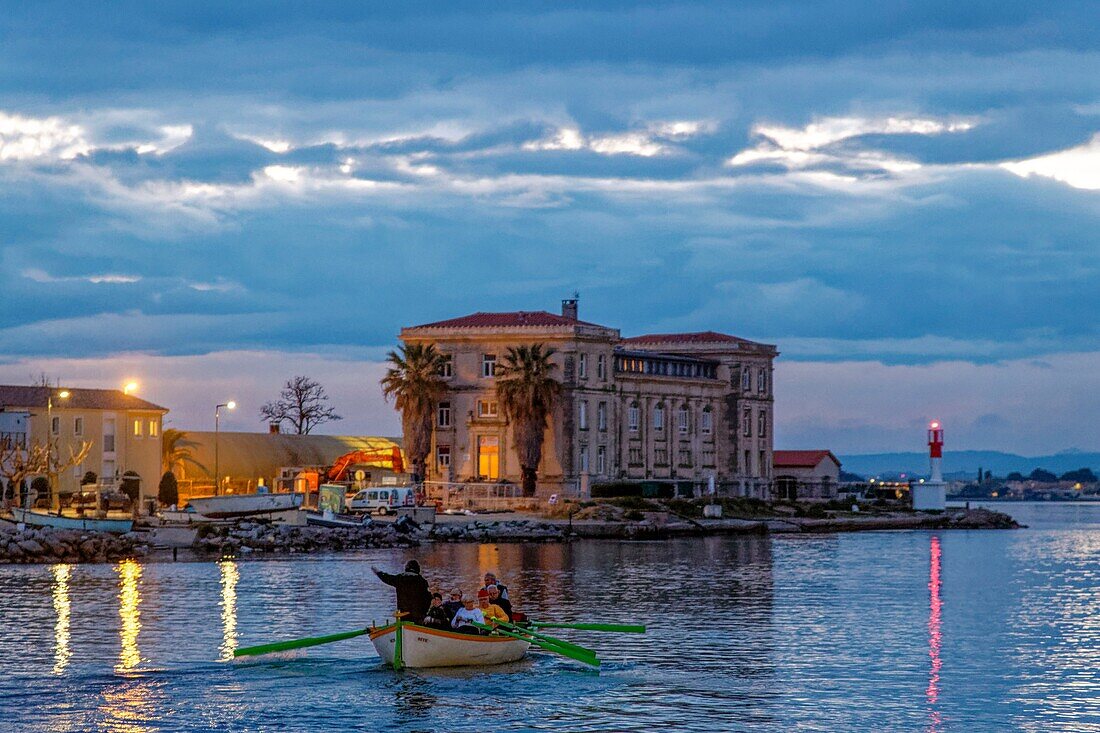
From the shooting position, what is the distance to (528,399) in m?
117

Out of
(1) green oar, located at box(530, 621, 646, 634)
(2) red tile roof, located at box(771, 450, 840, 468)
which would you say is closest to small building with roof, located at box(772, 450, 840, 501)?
(2) red tile roof, located at box(771, 450, 840, 468)

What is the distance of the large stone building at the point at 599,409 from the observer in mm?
120062

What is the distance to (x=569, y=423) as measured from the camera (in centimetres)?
11962

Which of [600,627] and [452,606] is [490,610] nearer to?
[452,606]

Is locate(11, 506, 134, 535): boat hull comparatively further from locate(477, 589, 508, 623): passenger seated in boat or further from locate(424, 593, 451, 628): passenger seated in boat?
locate(424, 593, 451, 628): passenger seated in boat

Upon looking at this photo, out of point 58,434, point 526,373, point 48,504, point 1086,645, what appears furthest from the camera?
point 526,373

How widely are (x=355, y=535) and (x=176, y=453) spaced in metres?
33.0

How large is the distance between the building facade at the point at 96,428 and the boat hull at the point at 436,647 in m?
68.6

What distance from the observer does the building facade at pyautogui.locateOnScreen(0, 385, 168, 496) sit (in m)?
107

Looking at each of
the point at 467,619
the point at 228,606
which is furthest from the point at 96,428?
the point at 467,619

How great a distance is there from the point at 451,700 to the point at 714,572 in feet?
134

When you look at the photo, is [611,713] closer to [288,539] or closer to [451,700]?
[451,700]

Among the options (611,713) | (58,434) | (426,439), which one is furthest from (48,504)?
(611,713)

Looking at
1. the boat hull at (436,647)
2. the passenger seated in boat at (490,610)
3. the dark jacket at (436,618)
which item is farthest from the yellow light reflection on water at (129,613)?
the passenger seated in boat at (490,610)
